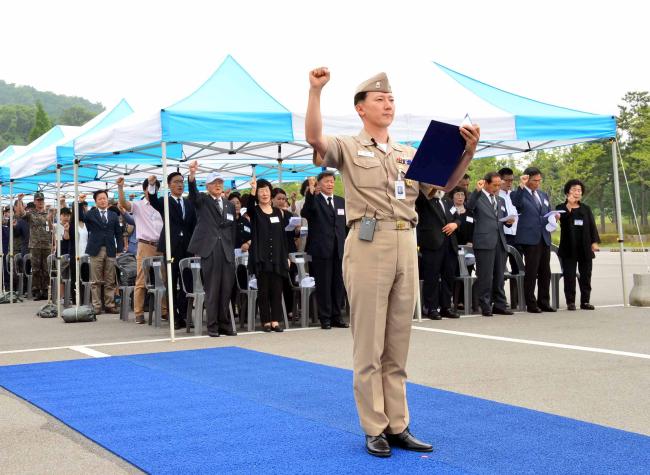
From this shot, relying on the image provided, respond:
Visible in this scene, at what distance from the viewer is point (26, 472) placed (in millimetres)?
4426

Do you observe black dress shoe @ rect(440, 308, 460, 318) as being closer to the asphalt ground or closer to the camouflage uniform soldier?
the asphalt ground

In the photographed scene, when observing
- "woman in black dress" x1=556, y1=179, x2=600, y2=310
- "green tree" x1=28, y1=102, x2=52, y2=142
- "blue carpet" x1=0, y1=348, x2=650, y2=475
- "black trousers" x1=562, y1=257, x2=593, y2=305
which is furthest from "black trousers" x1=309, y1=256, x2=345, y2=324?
"green tree" x1=28, y1=102, x2=52, y2=142

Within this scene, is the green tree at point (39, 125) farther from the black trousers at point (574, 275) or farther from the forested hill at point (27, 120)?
the black trousers at point (574, 275)

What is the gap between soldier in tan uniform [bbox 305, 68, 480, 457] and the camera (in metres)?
4.62

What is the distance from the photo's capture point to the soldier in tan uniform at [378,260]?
4621 millimetres

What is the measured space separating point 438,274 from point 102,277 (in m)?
6.32

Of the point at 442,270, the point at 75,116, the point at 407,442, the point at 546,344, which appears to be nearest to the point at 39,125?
Result: the point at 75,116

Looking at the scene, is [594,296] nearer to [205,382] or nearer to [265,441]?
[205,382]

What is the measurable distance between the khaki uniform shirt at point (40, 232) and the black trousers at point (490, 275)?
1016 centimetres

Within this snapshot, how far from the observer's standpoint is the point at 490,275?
12.1 m

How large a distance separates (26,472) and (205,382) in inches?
103

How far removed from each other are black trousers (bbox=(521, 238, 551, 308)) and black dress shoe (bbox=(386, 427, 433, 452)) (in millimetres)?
8131

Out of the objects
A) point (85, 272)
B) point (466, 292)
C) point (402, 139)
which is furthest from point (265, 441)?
point (85, 272)

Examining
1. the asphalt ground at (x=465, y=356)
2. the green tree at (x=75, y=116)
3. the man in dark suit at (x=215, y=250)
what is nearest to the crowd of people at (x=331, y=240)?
the man in dark suit at (x=215, y=250)
